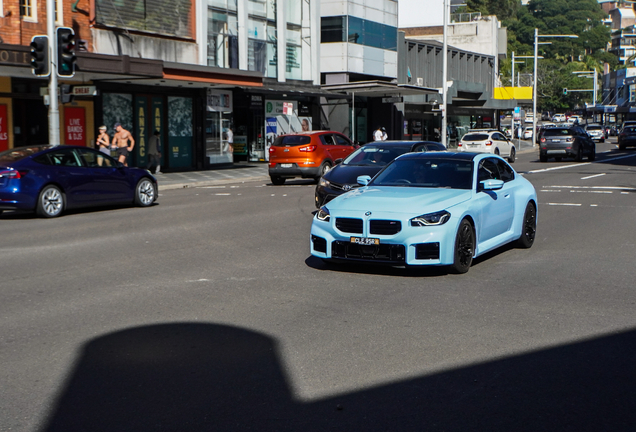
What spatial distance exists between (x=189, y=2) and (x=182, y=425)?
99.8 ft

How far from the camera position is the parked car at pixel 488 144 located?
39969mm

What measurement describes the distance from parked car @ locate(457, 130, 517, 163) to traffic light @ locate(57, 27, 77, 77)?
2292 cm

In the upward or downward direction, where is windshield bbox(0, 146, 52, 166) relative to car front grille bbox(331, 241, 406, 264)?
Result: upward

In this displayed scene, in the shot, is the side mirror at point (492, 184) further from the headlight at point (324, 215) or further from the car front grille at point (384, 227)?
the headlight at point (324, 215)

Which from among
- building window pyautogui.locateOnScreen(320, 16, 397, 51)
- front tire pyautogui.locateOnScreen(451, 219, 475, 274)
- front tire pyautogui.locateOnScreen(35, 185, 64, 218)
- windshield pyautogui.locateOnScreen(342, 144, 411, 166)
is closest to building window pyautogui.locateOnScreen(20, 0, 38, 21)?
front tire pyautogui.locateOnScreen(35, 185, 64, 218)

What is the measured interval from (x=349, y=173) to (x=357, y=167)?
1.22 feet

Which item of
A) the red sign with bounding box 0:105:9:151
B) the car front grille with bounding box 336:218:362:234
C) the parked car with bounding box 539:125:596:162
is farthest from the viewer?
the parked car with bounding box 539:125:596:162

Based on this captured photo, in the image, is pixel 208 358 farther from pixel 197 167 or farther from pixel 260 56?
pixel 260 56

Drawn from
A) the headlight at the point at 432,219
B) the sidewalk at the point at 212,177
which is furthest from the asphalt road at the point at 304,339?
the sidewalk at the point at 212,177

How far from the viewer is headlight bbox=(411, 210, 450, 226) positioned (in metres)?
8.93

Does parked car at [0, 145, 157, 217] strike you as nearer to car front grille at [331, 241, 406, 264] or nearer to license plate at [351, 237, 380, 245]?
car front grille at [331, 241, 406, 264]

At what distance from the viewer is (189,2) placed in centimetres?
3297

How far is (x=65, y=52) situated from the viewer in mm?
21172

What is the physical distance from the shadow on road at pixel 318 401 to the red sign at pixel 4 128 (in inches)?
852
